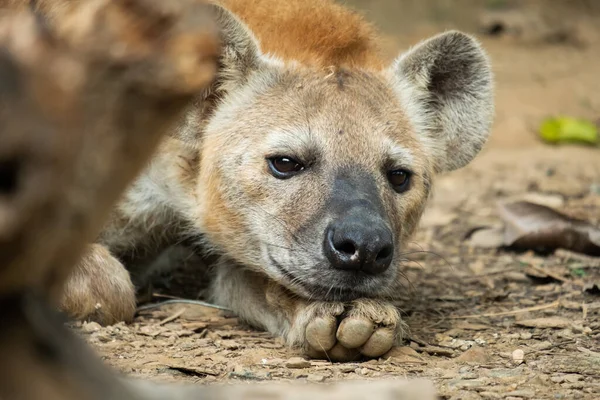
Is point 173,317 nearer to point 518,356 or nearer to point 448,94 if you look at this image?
point 518,356

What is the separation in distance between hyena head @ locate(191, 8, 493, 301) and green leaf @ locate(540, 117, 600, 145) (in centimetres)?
336

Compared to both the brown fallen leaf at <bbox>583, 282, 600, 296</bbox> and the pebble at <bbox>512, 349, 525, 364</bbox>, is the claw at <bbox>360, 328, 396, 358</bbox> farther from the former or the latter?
the brown fallen leaf at <bbox>583, 282, 600, 296</bbox>

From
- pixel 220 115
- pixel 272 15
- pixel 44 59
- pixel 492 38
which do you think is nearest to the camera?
pixel 44 59

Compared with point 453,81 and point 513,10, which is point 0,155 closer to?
point 453,81

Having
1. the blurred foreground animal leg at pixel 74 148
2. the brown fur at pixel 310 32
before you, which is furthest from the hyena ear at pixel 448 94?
the blurred foreground animal leg at pixel 74 148

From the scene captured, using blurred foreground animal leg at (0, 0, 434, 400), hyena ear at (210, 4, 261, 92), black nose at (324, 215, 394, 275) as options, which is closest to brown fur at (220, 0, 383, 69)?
hyena ear at (210, 4, 261, 92)

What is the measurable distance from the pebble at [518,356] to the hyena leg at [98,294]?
6.03ft

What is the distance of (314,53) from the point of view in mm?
4699

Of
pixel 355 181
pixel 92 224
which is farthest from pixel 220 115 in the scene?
pixel 92 224

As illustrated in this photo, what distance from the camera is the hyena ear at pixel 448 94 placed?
492cm

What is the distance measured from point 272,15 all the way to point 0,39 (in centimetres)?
333

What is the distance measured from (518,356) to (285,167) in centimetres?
138

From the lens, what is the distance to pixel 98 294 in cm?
429

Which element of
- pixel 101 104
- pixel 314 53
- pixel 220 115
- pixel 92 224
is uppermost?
pixel 314 53
